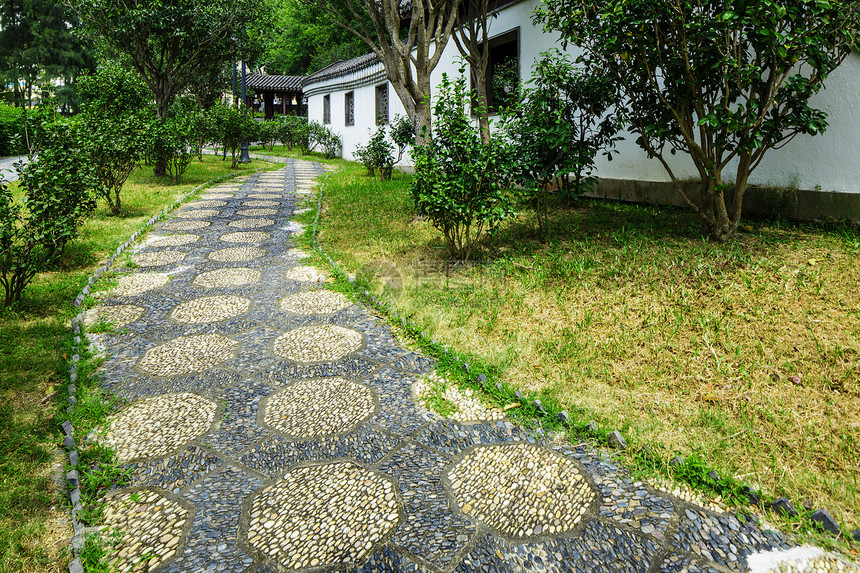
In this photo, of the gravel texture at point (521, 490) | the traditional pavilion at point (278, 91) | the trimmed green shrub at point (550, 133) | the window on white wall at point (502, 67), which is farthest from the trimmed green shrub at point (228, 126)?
the traditional pavilion at point (278, 91)

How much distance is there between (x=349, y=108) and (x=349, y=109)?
38 mm

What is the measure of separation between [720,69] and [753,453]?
10.8ft

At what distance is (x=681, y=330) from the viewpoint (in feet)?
11.3

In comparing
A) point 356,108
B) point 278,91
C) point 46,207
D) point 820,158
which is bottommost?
point 46,207

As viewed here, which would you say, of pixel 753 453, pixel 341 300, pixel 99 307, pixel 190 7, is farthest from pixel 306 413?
pixel 190 7

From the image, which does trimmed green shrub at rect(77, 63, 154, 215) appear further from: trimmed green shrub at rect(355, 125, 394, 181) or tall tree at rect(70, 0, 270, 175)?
trimmed green shrub at rect(355, 125, 394, 181)

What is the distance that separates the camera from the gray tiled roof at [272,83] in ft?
105

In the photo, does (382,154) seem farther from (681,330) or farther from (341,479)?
(341,479)

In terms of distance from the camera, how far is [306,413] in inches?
109

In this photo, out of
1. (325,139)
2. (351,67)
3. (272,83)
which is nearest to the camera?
(351,67)

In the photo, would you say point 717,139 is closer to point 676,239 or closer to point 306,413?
point 676,239

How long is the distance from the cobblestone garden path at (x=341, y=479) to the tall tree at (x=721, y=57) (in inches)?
127

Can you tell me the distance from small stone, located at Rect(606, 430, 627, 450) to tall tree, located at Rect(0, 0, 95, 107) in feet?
141

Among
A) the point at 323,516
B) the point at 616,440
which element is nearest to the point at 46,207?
the point at 323,516
